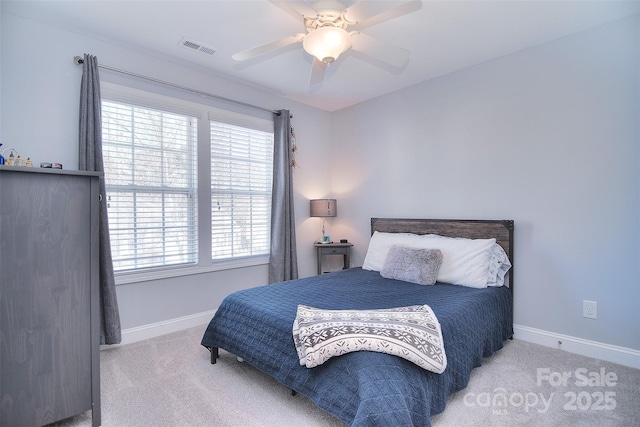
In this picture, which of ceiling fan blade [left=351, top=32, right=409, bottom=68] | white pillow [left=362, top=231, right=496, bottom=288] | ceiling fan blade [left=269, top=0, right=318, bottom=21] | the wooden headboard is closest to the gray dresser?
ceiling fan blade [left=269, top=0, right=318, bottom=21]

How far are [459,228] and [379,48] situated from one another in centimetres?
186

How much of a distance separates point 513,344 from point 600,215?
1232mm

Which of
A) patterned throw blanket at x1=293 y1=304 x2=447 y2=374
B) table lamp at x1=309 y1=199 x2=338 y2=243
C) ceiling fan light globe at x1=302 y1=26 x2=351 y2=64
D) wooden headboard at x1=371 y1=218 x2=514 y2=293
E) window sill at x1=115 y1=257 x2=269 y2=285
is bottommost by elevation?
patterned throw blanket at x1=293 y1=304 x2=447 y2=374

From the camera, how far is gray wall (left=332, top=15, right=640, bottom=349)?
7.78 feet

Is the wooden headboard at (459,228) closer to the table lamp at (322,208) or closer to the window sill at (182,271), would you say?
the table lamp at (322,208)

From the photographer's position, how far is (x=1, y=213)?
4.95 ft

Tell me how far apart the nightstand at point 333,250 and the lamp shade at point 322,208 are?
39cm

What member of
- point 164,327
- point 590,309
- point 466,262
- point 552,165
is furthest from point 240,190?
point 590,309

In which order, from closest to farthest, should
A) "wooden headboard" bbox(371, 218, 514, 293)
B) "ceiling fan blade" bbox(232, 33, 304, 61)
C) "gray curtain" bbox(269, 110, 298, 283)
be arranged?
"ceiling fan blade" bbox(232, 33, 304, 61), "wooden headboard" bbox(371, 218, 514, 293), "gray curtain" bbox(269, 110, 298, 283)

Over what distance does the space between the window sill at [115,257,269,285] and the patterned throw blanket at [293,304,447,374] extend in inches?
70.6

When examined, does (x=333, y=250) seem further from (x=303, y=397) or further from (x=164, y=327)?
(x=303, y=397)

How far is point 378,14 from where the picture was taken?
1923 mm

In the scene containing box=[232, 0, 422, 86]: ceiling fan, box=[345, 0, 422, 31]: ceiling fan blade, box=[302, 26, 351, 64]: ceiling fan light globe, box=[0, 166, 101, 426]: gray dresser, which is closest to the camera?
box=[0, 166, 101, 426]: gray dresser

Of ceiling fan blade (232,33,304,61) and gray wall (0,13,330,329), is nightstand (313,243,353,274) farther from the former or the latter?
ceiling fan blade (232,33,304,61)
